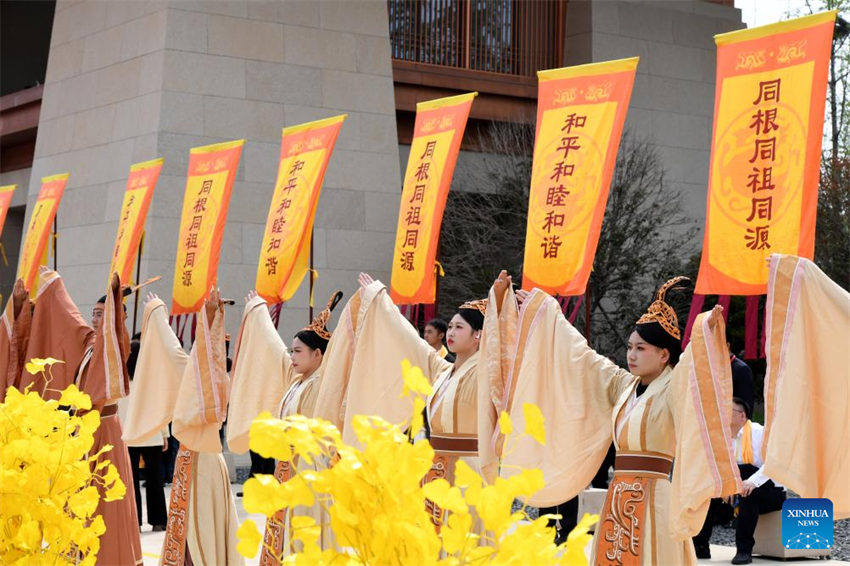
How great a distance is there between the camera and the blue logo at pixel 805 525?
7.38m

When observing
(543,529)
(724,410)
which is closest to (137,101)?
(724,410)

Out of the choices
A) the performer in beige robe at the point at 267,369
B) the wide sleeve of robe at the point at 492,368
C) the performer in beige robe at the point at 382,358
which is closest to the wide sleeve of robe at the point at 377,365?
the performer in beige robe at the point at 382,358

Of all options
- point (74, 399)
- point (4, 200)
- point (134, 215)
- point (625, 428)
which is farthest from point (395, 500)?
point (4, 200)

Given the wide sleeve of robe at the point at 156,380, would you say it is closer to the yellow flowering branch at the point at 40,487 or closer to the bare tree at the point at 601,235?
the yellow flowering branch at the point at 40,487

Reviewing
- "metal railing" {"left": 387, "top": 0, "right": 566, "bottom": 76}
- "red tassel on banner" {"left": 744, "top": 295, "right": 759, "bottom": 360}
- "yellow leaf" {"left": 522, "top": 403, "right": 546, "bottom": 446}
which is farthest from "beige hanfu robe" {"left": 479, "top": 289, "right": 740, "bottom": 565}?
"metal railing" {"left": 387, "top": 0, "right": 566, "bottom": 76}

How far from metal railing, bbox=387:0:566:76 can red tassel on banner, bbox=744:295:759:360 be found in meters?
11.3

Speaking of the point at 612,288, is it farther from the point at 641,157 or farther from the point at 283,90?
the point at 283,90

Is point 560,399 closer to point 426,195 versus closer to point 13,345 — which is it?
point 426,195

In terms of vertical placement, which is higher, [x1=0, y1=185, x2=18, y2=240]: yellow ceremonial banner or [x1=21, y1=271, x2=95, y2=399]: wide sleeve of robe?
[x1=0, y1=185, x2=18, y2=240]: yellow ceremonial banner

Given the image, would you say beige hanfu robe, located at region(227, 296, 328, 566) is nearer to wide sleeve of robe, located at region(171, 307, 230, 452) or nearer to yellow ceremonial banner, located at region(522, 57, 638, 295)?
wide sleeve of robe, located at region(171, 307, 230, 452)

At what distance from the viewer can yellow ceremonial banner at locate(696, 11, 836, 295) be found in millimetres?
4814

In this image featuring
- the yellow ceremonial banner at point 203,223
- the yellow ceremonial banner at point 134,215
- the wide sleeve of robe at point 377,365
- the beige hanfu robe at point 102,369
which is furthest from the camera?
the yellow ceremonial banner at point 134,215

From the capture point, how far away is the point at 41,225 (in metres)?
11.7

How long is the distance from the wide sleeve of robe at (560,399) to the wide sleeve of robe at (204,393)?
6.13ft
